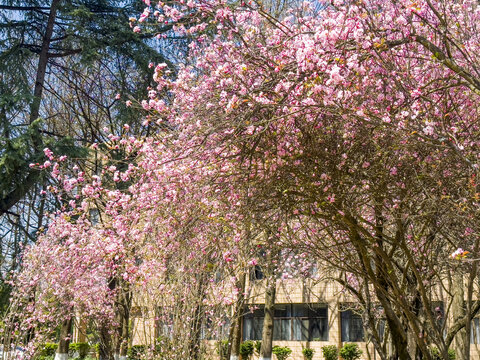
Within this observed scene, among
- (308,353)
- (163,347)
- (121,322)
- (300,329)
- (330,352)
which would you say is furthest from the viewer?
(300,329)

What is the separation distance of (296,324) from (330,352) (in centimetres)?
314

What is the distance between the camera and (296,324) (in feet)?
92.5

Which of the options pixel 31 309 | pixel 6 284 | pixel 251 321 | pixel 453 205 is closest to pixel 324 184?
pixel 453 205

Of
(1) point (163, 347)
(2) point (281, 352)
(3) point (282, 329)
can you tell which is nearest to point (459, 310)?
(1) point (163, 347)

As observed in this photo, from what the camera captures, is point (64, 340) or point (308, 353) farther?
point (308, 353)

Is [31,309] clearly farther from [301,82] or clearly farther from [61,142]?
[301,82]

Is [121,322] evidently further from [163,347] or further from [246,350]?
[246,350]

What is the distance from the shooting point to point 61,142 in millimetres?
15758

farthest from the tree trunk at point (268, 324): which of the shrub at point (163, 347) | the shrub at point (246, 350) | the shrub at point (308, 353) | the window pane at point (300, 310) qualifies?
the window pane at point (300, 310)

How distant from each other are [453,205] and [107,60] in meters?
14.6

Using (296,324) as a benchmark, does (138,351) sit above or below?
below

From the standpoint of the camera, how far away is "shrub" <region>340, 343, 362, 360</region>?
24391 mm

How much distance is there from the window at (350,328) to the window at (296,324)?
998mm

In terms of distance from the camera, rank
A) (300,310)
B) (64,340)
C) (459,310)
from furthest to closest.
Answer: (300,310) → (64,340) → (459,310)
